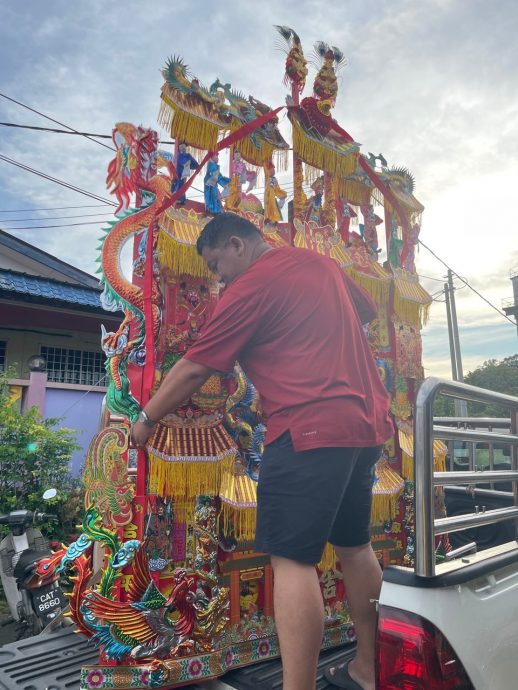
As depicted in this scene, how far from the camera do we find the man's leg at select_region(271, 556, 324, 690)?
160 centimetres

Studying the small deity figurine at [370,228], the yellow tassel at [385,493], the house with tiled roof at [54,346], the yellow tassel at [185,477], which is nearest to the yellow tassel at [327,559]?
the yellow tassel at [385,493]

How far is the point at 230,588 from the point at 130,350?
1.15 metres

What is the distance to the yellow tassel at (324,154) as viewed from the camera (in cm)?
294

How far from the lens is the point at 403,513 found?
3.16 m

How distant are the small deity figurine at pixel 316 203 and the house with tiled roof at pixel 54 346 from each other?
5.33 metres

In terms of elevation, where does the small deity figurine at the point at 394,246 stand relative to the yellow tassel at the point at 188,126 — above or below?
below

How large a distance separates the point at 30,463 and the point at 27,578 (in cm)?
226

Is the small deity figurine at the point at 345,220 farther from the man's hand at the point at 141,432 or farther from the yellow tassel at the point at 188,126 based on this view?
the man's hand at the point at 141,432

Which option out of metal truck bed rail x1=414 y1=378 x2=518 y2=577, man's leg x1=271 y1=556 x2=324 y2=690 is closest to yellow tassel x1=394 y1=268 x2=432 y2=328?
metal truck bed rail x1=414 y1=378 x2=518 y2=577

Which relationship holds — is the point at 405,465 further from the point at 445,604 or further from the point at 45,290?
the point at 45,290

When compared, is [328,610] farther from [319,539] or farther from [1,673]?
[1,673]

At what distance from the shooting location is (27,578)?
155 inches

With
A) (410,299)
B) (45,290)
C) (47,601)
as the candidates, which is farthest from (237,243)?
(45,290)

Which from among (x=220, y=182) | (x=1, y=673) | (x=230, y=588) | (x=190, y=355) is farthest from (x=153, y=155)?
(x=1, y=673)
